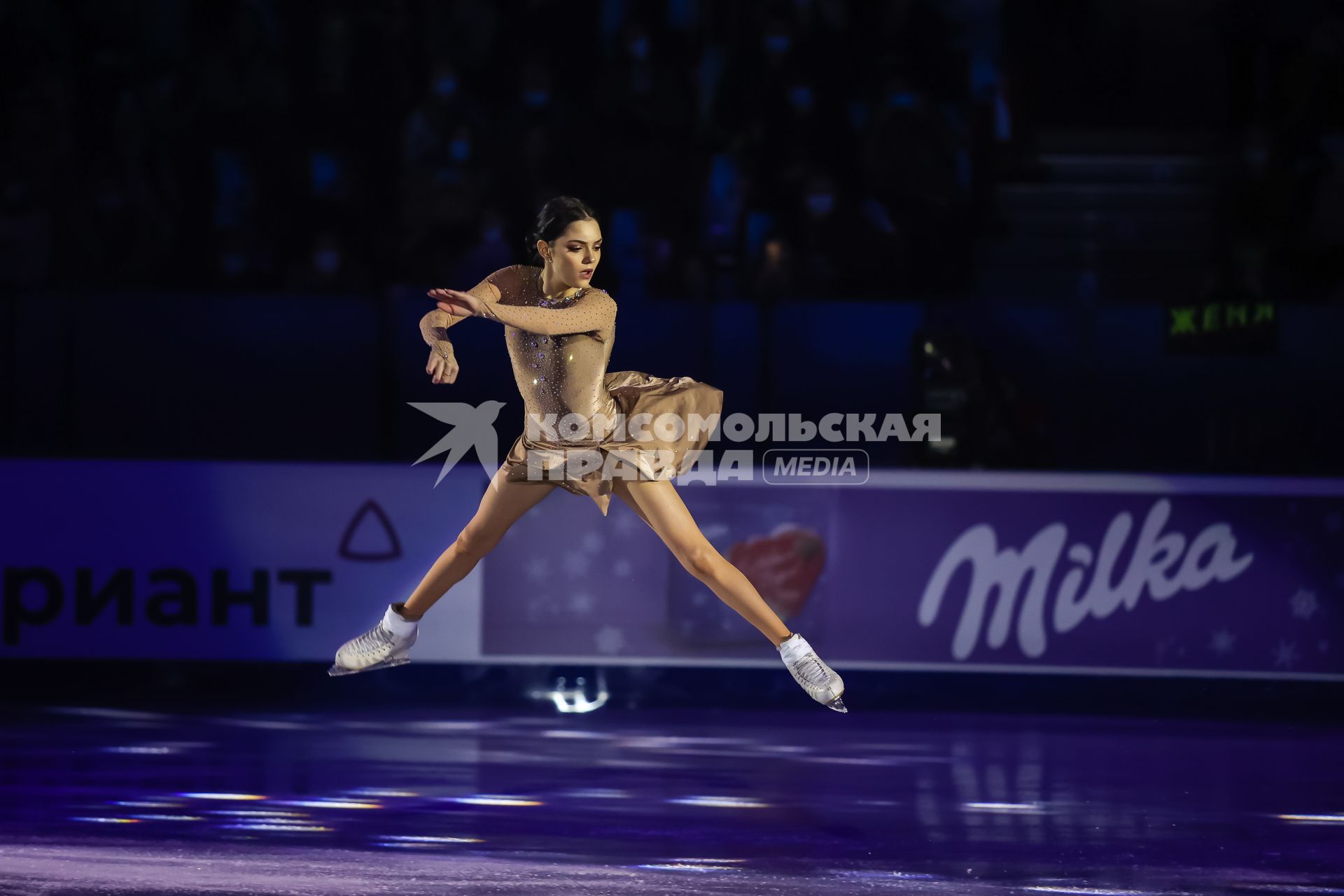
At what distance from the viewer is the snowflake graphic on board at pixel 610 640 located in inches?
283

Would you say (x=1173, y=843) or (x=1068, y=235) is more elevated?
(x=1068, y=235)

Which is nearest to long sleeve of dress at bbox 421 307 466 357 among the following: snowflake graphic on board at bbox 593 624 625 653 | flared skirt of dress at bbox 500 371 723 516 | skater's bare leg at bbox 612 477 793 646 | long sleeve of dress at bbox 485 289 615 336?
long sleeve of dress at bbox 485 289 615 336

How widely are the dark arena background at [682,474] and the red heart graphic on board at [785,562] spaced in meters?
0.02

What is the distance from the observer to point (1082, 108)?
11.2m

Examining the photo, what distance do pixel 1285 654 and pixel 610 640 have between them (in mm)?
3073

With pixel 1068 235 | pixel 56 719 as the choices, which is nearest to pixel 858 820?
pixel 56 719

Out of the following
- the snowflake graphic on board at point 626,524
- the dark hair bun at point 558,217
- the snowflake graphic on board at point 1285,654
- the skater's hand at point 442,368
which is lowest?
the snowflake graphic on board at point 1285,654

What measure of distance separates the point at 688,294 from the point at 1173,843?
4386 mm

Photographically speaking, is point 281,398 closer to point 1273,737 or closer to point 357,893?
point 357,893

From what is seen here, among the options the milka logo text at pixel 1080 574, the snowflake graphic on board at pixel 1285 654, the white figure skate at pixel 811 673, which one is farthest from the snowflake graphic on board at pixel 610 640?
the snowflake graphic on board at pixel 1285 654

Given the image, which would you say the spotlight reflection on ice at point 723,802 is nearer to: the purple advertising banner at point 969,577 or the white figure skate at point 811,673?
the white figure skate at point 811,673

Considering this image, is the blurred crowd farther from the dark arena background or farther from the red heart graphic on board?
the red heart graphic on board

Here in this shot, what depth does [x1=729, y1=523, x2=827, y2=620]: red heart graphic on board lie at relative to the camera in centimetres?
719

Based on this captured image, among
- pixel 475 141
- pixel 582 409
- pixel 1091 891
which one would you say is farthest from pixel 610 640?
pixel 475 141
